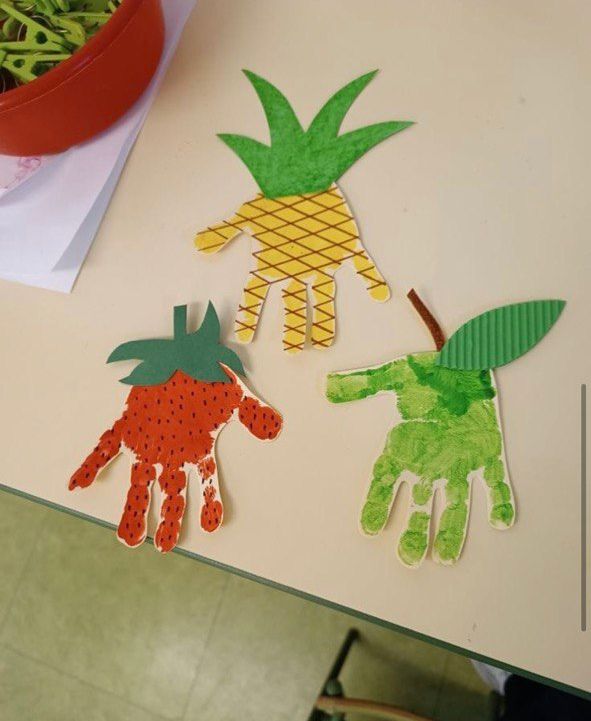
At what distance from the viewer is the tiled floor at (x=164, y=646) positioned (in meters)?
1.13

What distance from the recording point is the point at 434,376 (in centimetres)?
54

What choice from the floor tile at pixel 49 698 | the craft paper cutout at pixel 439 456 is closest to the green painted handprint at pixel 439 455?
the craft paper cutout at pixel 439 456

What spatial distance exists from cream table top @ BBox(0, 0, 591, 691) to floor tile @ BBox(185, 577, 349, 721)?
705 millimetres

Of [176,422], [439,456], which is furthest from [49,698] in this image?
[439,456]

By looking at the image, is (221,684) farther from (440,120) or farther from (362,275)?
(440,120)

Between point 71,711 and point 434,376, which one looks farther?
point 71,711

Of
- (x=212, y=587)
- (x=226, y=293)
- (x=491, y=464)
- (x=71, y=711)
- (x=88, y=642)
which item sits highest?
(x=226, y=293)

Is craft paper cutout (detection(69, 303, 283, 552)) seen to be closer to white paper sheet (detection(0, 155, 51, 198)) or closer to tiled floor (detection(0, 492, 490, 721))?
white paper sheet (detection(0, 155, 51, 198))

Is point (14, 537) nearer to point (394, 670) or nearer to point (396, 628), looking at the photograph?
point (394, 670)

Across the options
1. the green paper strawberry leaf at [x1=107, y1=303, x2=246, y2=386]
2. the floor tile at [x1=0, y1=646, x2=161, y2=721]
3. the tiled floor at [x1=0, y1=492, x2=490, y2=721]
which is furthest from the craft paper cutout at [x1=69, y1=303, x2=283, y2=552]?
the floor tile at [x1=0, y1=646, x2=161, y2=721]

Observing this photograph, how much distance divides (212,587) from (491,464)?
84 cm

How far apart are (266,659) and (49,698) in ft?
1.41

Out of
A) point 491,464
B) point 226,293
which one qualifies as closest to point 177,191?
point 226,293

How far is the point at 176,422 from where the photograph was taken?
0.58 meters
